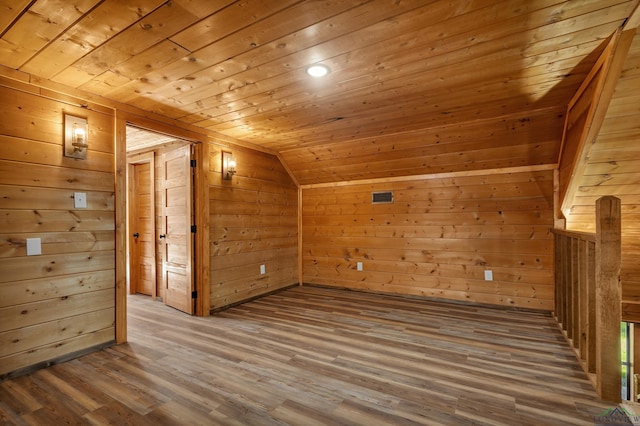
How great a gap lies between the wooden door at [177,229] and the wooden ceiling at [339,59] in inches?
28.4

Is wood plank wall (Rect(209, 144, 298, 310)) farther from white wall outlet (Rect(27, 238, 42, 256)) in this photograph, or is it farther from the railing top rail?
the railing top rail

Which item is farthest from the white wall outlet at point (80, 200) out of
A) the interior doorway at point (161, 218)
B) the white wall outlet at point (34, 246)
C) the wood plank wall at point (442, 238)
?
the wood plank wall at point (442, 238)

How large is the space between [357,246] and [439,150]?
180 centimetres

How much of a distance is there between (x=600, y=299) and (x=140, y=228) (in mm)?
5152

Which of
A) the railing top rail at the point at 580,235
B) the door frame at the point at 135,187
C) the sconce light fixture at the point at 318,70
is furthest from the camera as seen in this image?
the door frame at the point at 135,187

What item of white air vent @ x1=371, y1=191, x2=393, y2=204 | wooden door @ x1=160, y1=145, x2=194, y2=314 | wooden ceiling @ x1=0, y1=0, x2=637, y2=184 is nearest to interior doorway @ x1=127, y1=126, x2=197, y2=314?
wooden door @ x1=160, y1=145, x2=194, y2=314

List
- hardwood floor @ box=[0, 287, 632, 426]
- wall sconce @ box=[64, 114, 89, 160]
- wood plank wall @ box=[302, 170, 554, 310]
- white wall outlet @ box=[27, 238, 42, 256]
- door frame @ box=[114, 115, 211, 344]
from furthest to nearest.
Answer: wood plank wall @ box=[302, 170, 554, 310], door frame @ box=[114, 115, 211, 344], wall sconce @ box=[64, 114, 89, 160], white wall outlet @ box=[27, 238, 42, 256], hardwood floor @ box=[0, 287, 632, 426]

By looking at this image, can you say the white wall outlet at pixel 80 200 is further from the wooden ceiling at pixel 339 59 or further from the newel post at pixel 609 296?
the newel post at pixel 609 296

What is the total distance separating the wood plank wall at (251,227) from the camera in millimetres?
3674

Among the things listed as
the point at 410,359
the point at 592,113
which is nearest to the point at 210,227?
the point at 410,359

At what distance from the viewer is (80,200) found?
2.48 m

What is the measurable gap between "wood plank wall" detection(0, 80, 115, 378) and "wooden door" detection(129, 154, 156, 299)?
1895 mm

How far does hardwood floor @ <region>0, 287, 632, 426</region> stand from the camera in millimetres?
1707

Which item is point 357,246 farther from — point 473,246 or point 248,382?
point 248,382
